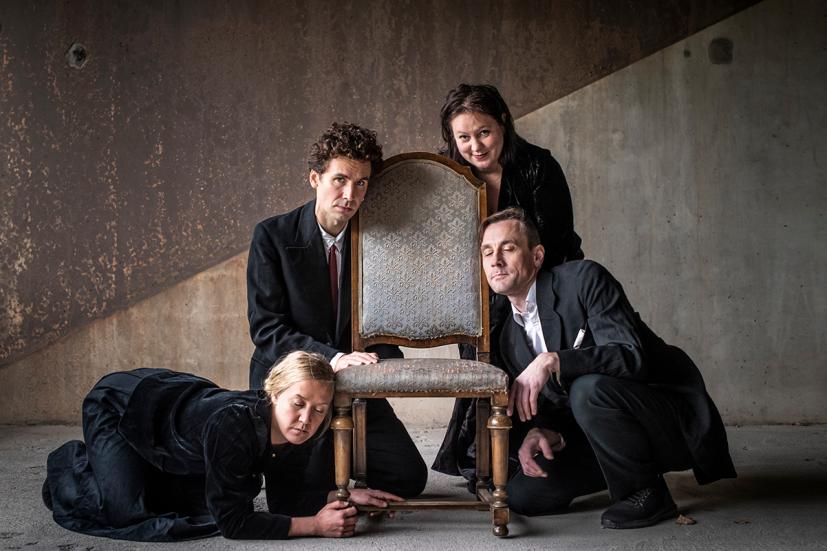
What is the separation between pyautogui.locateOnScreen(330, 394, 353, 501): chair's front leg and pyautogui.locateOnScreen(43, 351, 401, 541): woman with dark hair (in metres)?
0.04

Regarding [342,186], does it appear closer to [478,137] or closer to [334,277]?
[334,277]

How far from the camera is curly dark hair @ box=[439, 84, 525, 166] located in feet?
10.3

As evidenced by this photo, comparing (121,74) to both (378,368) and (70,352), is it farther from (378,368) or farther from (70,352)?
(378,368)

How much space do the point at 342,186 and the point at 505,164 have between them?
658 millimetres

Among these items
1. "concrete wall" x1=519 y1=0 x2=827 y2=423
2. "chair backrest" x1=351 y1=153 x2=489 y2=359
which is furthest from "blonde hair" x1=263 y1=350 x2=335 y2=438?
"concrete wall" x1=519 y1=0 x2=827 y2=423

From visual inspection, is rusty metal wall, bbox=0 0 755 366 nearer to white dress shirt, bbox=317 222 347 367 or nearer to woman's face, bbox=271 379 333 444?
white dress shirt, bbox=317 222 347 367

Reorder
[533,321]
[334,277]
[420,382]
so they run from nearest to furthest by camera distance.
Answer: [420,382] → [533,321] → [334,277]

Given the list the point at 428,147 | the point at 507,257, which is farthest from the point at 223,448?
the point at 428,147

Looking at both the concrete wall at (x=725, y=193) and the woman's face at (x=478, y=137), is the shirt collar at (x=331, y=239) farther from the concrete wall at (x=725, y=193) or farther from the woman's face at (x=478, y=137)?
the concrete wall at (x=725, y=193)

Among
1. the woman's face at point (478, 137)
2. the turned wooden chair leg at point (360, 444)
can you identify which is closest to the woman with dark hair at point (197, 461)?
the turned wooden chair leg at point (360, 444)

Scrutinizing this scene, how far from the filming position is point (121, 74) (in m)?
4.77

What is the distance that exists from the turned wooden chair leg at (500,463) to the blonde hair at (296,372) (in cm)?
51

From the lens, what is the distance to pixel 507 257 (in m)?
2.90

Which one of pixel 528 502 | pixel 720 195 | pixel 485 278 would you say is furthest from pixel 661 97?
pixel 528 502
